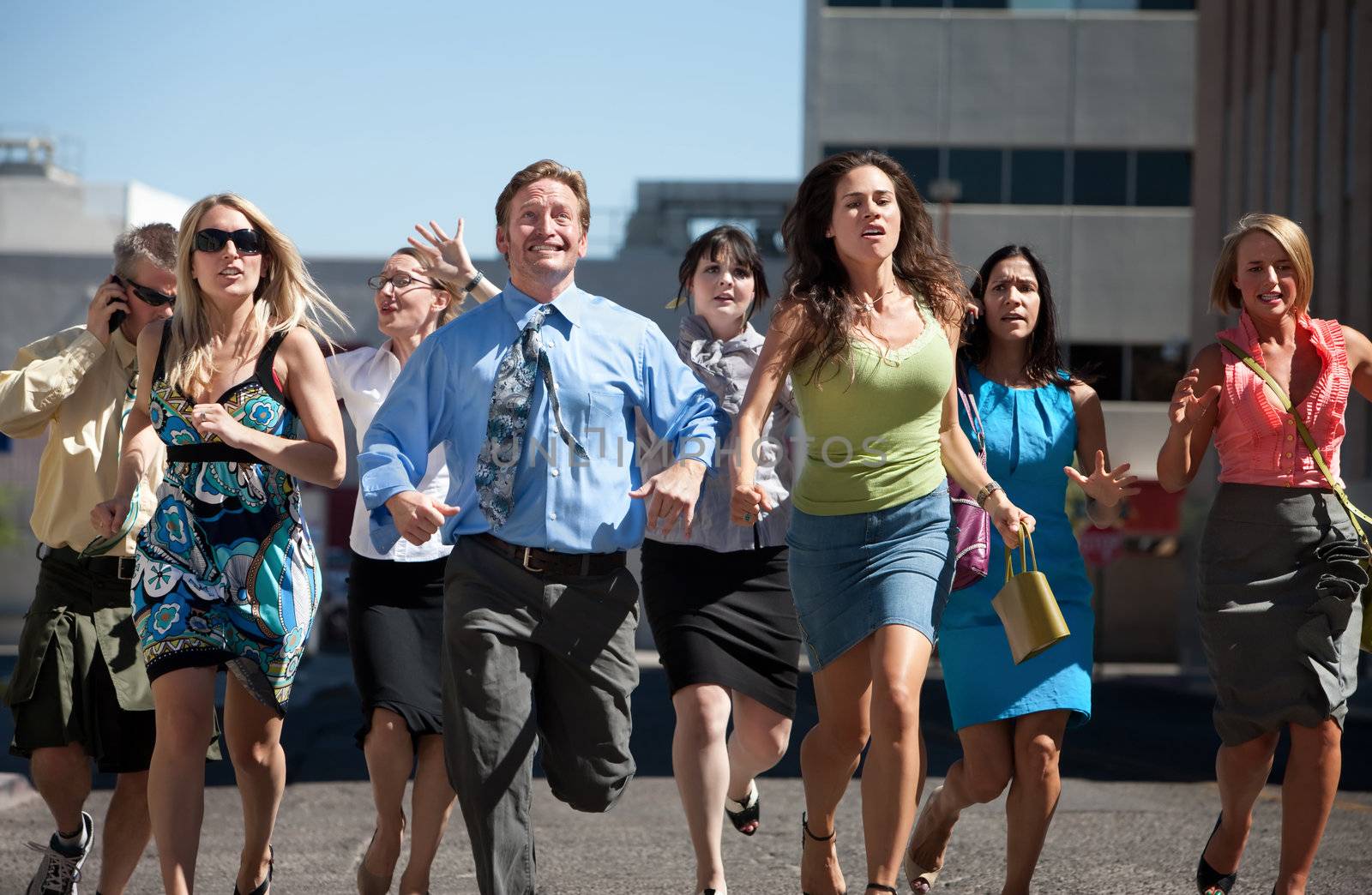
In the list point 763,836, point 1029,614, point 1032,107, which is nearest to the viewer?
point 1029,614

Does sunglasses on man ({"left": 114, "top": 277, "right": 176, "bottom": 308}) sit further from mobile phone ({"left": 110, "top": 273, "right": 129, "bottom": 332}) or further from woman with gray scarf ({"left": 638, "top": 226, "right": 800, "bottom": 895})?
woman with gray scarf ({"left": 638, "top": 226, "right": 800, "bottom": 895})

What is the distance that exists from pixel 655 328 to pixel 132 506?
1715mm

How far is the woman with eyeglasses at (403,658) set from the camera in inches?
210

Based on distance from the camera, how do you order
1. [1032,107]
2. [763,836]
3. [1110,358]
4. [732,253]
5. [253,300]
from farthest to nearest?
1. [1032,107]
2. [1110,358]
3. [763,836]
4. [732,253]
5. [253,300]

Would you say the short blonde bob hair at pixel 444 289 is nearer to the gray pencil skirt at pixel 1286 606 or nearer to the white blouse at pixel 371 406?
the white blouse at pixel 371 406

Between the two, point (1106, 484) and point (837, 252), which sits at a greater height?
point (837, 252)

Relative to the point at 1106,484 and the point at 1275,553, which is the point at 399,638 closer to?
the point at 1106,484

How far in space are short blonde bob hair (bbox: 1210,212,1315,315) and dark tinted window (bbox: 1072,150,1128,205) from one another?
34.9m

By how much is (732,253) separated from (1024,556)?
1.61 m

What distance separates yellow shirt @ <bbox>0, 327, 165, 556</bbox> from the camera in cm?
527

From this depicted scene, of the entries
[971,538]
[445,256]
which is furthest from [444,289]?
[971,538]

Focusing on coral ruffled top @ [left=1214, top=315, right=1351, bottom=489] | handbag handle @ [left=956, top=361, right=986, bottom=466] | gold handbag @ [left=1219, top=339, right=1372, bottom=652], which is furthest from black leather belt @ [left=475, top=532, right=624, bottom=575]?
gold handbag @ [left=1219, top=339, right=1372, bottom=652]

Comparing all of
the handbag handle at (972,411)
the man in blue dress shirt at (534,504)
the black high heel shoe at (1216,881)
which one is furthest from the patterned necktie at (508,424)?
the black high heel shoe at (1216,881)

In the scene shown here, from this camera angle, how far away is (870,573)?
4742mm
